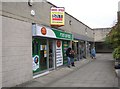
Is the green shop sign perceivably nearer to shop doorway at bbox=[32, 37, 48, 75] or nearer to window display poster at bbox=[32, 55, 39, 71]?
shop doorway at bbox=[32, 37, 48, 75]

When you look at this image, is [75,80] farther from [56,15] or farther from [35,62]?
[56,15]

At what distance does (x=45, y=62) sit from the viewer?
13.4 meters

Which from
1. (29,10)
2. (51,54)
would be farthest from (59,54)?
(29,10)

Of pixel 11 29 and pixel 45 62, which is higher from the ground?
pixel 11 29

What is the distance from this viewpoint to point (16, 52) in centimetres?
941

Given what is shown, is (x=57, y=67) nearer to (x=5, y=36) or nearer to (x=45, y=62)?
(x=45, y=62)

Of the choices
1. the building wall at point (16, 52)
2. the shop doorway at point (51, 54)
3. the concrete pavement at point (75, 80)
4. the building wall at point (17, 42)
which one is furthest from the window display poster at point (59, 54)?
the building wall at point (16, 52)

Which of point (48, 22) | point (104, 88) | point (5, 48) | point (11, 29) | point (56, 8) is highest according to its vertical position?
point (56, 8)

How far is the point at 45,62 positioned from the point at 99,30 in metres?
35.3

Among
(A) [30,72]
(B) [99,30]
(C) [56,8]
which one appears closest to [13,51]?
(A) [30,72]

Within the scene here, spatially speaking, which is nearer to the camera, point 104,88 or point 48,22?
point 104,88

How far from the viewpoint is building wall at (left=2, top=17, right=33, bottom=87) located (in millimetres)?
8570

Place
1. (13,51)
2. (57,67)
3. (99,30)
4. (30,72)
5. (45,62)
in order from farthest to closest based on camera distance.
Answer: (99,30), (57,67), (45,62), (30,72), (13,51)

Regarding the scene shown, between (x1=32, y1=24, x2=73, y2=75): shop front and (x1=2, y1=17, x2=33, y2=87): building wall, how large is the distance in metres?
0.82
